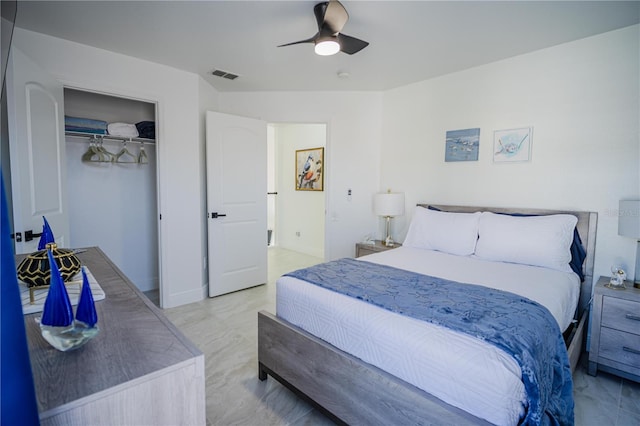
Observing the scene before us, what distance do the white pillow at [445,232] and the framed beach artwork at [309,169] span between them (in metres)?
2.51

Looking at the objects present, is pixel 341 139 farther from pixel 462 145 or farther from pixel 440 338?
pixel 440 338

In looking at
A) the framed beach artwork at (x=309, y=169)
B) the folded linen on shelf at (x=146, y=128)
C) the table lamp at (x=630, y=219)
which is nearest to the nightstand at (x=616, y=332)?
the table lamp at (x=630, y=219)

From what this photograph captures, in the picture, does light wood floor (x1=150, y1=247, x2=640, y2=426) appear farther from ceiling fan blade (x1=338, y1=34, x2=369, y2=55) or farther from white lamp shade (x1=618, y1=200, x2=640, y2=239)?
ceiling fan blade (x1=338, y1=34, x2=369, y2=55)

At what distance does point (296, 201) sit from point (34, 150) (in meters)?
4.06

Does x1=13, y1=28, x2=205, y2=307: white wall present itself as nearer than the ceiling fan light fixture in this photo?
No

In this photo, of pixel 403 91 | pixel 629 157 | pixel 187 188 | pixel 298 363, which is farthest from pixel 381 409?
pixel 403 91

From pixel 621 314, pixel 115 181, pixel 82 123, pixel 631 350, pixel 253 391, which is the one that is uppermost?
pixel 82 123

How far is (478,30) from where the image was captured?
7.63 feet

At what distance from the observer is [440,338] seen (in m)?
1.27

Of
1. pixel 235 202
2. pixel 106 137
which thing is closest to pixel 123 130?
pixel 106 137

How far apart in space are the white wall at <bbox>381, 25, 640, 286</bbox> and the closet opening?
2.96m

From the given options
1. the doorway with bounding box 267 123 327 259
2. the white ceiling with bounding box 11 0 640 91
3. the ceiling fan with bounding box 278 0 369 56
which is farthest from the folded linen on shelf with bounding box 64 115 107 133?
the doorway with bounding box 267 123 327 259

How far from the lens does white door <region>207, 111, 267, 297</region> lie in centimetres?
346

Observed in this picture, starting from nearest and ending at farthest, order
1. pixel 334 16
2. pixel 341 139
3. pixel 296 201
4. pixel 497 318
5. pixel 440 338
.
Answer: pixel 440 338 → pixel 497 318 → pixel 334 16 → pixel 341 139 → pixel 296 201
